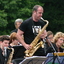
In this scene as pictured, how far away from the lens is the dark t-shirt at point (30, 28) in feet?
29.8

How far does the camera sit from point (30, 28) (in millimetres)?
9094

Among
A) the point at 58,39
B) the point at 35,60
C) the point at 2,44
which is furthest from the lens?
the point at 58,39

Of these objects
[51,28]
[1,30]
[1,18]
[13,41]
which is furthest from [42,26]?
[51,28]

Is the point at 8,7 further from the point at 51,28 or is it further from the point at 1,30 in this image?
the point at 51,28

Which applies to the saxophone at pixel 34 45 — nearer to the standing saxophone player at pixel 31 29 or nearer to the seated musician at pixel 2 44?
the standing saxophone player at pixel 31 29

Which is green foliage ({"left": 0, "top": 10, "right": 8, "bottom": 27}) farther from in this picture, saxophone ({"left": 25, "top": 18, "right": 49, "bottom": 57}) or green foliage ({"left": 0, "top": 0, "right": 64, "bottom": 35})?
saxophone ({"left": 25, "top": 18, "right": 49, "bottom": 57})

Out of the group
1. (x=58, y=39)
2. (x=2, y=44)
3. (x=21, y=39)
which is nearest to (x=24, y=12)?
(x=58, y=39)

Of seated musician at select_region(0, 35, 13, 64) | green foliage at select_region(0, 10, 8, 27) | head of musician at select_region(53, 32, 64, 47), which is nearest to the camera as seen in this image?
seated musician at select_region(0, 35, 13, 64)

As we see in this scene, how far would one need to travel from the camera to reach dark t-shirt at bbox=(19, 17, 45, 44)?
9.07 meters

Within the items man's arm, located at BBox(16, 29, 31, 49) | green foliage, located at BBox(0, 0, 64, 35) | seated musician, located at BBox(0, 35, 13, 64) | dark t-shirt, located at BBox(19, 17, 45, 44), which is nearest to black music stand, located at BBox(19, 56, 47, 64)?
seated musician, located at BBox(0, 35, 13, 64)

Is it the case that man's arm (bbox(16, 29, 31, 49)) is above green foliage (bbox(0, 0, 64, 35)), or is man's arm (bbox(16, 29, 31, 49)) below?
above

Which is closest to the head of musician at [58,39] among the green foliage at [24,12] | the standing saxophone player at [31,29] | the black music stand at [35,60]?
the standing saxophone player at [31,29]

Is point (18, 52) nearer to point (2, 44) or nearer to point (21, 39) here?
point (21, 39)

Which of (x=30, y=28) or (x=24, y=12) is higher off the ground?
(x=30, y=28)
